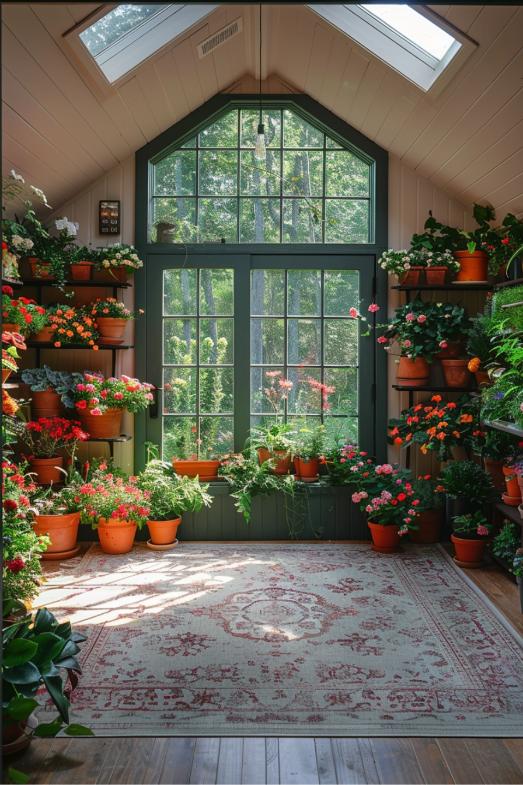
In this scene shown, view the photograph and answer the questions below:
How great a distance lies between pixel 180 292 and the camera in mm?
6145

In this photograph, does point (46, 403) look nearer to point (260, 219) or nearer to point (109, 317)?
point (109, 317)

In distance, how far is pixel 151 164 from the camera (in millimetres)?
6113

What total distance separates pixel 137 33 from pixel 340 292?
2524 mm

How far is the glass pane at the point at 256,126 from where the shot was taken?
615 cm

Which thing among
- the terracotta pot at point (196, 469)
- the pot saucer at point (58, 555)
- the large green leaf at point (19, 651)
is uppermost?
the terracotta pot at point (196, 469)

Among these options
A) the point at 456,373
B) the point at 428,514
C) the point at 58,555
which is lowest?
the point at 58,555

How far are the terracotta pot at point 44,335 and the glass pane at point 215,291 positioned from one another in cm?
122

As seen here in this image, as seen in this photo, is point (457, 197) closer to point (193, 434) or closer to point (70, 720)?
point (193, 434)

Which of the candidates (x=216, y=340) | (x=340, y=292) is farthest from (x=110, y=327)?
(x=340, y=292)

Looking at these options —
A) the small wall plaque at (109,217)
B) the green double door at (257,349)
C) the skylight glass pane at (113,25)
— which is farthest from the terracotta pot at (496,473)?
the skylight glass pane at (113,25)

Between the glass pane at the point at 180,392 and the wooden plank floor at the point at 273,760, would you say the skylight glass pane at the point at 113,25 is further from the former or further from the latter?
the wooden plank floor at the point at 273,760

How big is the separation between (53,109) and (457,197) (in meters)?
3.14

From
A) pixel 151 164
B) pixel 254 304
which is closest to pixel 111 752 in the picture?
pixel 254 304

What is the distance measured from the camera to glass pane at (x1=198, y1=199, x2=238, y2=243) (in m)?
6.12
